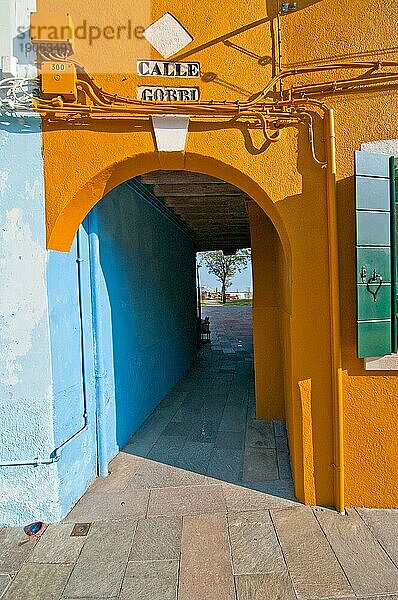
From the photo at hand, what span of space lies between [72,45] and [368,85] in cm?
251

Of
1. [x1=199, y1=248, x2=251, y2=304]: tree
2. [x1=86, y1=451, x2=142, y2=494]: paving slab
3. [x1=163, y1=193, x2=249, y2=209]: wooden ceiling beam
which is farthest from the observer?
[x1=199, y1=248, x2=251, y2=304]: tree

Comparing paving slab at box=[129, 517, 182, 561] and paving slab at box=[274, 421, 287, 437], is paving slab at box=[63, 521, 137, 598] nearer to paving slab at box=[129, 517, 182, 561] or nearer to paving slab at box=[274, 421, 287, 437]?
paving slab at box=[129, 517, 182, 561]

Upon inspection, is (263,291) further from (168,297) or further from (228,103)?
(228,103)

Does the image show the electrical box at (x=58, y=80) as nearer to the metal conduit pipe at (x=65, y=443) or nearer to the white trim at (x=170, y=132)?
the white trim at (x=170, y=132)

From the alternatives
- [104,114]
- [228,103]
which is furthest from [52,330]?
[228,103]

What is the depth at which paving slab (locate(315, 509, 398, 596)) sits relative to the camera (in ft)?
8.80

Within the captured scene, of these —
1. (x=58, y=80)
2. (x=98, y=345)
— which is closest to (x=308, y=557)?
(x=98, y=345)

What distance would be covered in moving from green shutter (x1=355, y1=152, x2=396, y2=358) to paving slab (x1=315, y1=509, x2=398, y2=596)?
4.48ft

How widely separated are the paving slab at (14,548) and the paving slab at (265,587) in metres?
1.60

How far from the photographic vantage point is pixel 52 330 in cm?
356

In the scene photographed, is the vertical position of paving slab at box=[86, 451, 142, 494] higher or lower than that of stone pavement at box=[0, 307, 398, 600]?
higher

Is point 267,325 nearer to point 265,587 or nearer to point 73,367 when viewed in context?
point 73,367

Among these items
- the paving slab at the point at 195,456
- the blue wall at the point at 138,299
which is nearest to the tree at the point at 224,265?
the blue wall at the point at 138,299

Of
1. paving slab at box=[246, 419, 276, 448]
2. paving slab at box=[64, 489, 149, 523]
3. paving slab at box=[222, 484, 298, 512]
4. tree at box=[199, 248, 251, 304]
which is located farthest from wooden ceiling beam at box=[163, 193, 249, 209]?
tree at box=[199, 248, 251, 304]
